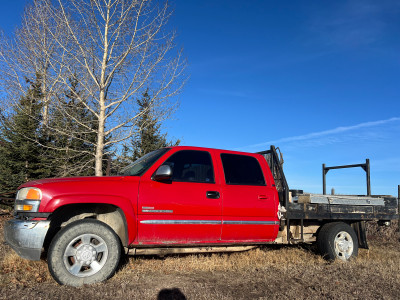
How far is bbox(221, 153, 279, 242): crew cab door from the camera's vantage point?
5.26 metres

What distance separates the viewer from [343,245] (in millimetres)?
6438

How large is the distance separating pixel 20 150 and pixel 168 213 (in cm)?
1307

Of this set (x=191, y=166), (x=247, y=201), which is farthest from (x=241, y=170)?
(x=191, y=166)

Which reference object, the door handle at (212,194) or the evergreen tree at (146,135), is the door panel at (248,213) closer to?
the door handle at (212,194)

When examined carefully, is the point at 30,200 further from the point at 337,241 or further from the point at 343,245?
the point at 343,245

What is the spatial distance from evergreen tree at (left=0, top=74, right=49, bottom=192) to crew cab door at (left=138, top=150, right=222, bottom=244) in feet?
39.4

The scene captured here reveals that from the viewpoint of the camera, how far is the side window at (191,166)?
5.17 m

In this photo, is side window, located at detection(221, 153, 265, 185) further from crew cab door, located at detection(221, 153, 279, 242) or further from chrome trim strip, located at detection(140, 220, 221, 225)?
chrome trim strip, located at detection(140, 220, 221, 225)

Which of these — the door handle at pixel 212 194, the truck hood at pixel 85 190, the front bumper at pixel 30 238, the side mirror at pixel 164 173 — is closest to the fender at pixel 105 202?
the truck hood at pixel 85 190

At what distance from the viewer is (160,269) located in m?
5.29

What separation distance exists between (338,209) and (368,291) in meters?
2.25

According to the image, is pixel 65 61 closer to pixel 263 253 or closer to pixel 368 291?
pixel 263 253

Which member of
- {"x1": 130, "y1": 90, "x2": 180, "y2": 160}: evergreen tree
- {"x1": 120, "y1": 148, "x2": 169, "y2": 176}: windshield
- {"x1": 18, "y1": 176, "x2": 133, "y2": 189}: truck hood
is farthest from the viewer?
{"x1": 130, "y1": 90, "x2": 180, "y2": 160}: evergreen tree

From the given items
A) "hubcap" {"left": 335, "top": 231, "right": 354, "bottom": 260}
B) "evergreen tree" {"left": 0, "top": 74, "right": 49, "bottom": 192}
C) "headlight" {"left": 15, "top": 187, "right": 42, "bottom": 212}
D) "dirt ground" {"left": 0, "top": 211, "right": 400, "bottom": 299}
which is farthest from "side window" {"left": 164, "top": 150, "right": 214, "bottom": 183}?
"evergreen tree" {"left": 0, "top": 74, "right": 49, "bottom": 192}
